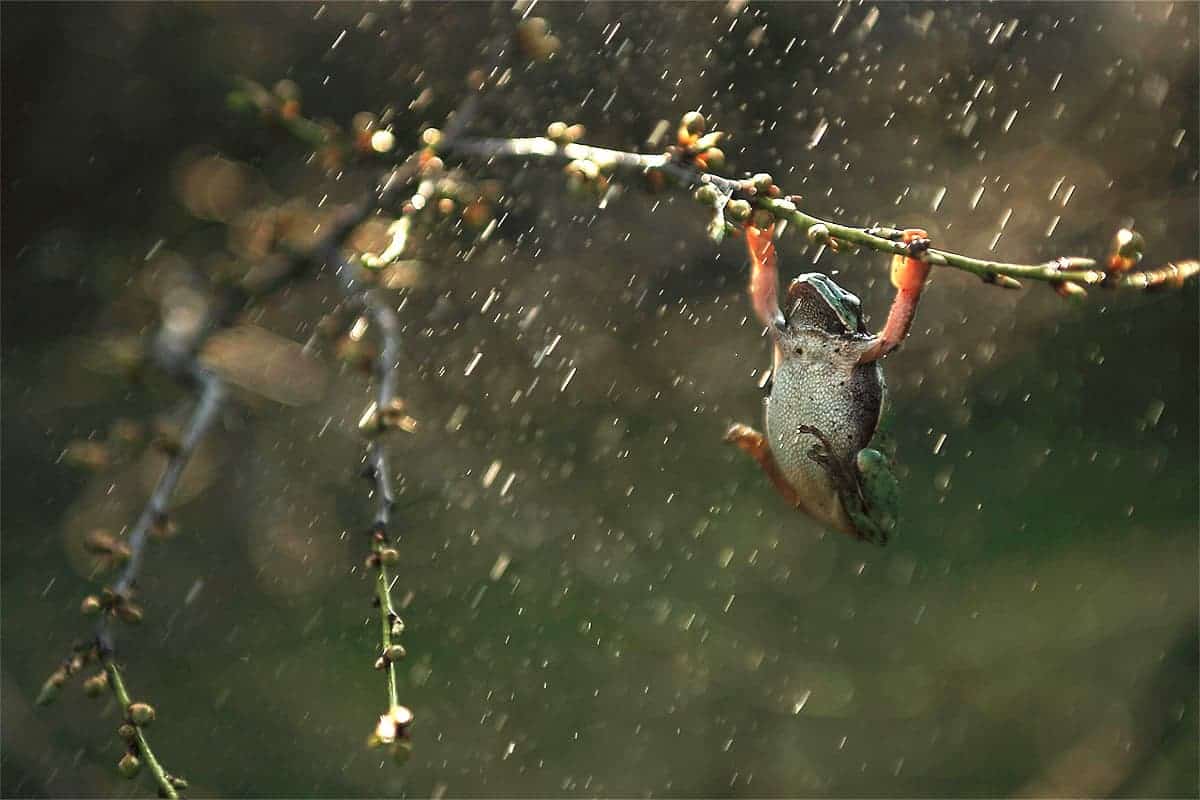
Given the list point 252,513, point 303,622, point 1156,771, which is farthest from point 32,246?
point 1156,771

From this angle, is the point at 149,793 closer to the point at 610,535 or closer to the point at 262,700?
→ the point at 262,700

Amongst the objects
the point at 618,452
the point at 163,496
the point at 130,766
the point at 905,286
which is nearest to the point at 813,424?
the point at 905,286

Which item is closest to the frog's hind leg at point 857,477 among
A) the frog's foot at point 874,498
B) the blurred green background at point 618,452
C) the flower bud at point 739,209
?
the frog's foot at point 874,498

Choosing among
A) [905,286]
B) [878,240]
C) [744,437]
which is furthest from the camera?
[744,437]

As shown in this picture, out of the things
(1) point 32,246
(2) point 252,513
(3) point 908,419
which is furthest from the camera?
(3) point 908,419

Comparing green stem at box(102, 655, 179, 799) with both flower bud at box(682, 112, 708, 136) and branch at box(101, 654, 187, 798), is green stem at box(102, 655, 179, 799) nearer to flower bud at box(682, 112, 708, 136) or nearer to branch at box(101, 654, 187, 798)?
branch at box(101, 654, 187, 798)

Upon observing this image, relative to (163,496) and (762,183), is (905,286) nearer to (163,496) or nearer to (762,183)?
(762,183)

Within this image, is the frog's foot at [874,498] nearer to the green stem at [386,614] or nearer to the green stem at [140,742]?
the green stem at [386,614]
